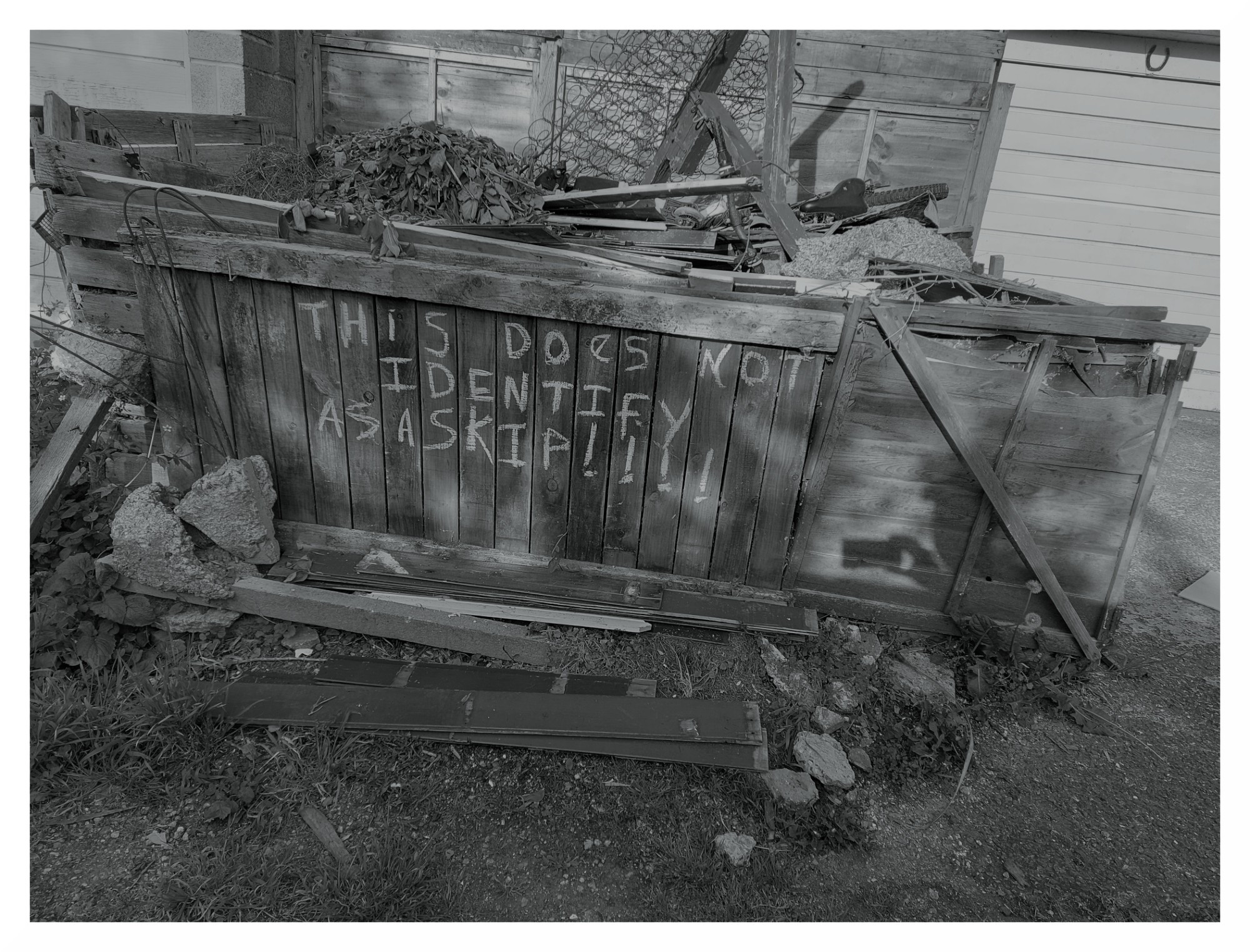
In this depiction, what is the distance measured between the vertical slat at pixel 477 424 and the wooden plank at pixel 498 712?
100cm

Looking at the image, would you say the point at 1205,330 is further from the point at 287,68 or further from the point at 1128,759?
the point at 287,68

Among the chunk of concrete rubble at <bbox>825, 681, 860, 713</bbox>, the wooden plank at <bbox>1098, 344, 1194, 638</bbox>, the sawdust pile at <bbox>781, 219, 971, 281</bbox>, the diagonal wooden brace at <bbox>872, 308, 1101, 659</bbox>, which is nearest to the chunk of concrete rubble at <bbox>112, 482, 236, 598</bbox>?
the chunk of concrete rubble at <bbox>825, 681, 860, 713</bbox>

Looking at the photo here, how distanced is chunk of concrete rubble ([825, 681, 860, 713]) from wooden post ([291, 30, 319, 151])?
6.84m

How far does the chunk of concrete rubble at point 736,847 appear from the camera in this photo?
2.59 meters

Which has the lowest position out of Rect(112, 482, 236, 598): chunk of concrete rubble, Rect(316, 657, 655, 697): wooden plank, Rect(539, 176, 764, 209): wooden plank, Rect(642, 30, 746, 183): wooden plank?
Rect(316, 657, 655, 697): wooden plank

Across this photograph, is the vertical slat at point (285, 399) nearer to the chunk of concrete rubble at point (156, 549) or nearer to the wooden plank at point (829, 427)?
the chunk of concrete rubble at point (156, 549)

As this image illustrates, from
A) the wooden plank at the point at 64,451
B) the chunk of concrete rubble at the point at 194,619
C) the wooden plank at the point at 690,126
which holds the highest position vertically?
the wooden plank at the point at 690,126

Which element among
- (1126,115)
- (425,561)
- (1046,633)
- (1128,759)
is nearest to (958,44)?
(1126,115)

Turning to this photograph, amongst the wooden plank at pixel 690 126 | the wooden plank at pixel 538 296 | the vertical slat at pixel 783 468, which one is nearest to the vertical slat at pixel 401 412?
the wooden plank at pixel 538 296

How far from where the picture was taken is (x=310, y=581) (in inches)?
145

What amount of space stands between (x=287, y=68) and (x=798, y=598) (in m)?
6.98

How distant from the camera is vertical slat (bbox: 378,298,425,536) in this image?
3.40 metres

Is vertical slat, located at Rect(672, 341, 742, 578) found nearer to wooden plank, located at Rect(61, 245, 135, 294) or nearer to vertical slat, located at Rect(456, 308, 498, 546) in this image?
vertical slat, located at Rect(456, 308, 498, 546)

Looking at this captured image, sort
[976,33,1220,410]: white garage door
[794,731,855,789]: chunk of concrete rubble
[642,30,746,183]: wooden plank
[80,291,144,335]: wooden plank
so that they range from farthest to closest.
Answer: [976,33,1220,410]: white garage door, [642,30,746,183]: wooden plank, [80,291,144,335]: wooden plank, [794,731,855,789]: chunk of concrete rubble
